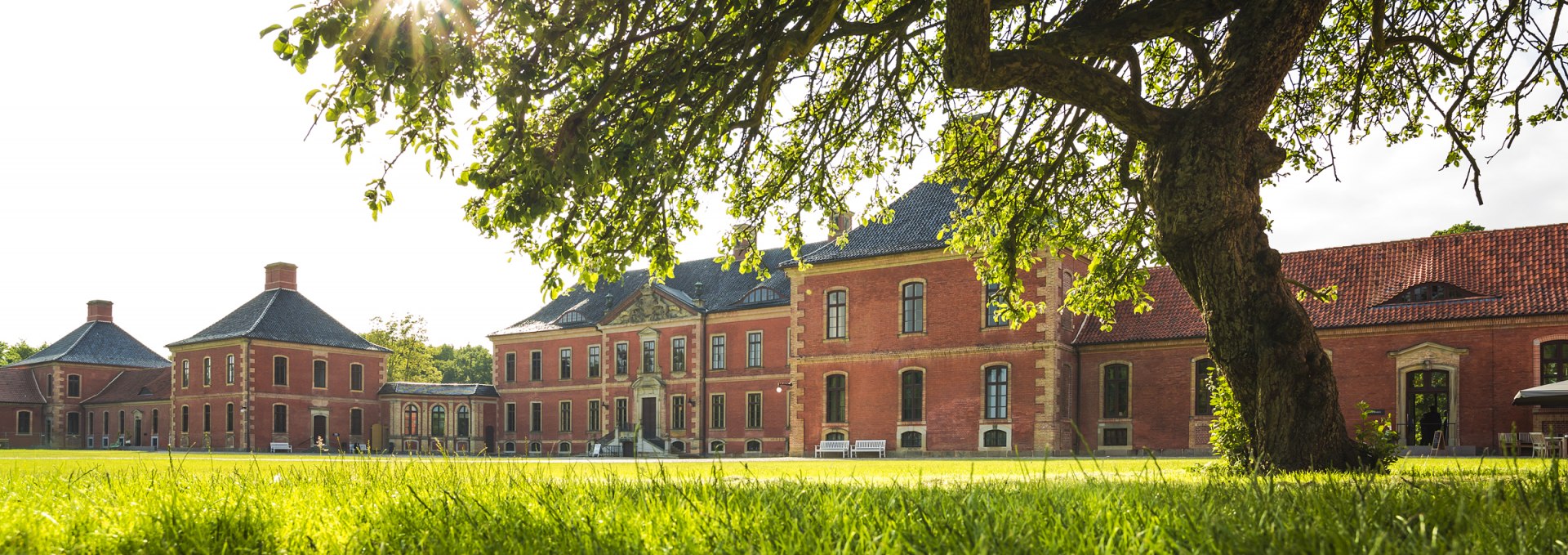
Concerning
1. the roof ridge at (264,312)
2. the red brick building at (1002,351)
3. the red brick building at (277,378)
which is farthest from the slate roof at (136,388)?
the red brick building at (1002,351)

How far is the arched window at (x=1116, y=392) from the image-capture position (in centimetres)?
3222

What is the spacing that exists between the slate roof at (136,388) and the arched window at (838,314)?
40114 millimetres

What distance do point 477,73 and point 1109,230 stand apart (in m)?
8.53

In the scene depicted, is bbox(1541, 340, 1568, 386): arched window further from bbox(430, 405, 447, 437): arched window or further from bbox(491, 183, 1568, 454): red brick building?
bbox(430, 405, 447, 437): arched window

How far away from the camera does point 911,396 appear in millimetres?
34438

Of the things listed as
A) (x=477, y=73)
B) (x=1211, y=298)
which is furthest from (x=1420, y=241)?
(x=477, y=73)

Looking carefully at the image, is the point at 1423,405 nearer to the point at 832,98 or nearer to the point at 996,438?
the point at 996,438

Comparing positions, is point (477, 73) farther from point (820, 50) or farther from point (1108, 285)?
point (1108, 285)

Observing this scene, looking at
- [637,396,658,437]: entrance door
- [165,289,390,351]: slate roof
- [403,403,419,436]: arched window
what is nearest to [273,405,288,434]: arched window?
[165,289,390,351]: slate roof

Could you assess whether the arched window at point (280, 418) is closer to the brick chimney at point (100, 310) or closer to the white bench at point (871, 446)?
the brick chimney at point (100, 310)

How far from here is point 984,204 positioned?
13.6 meters

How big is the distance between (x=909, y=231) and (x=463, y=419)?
28448 mm

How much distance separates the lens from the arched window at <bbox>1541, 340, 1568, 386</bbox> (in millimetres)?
25172

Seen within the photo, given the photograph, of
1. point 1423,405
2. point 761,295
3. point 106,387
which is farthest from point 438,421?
point 1423,405
